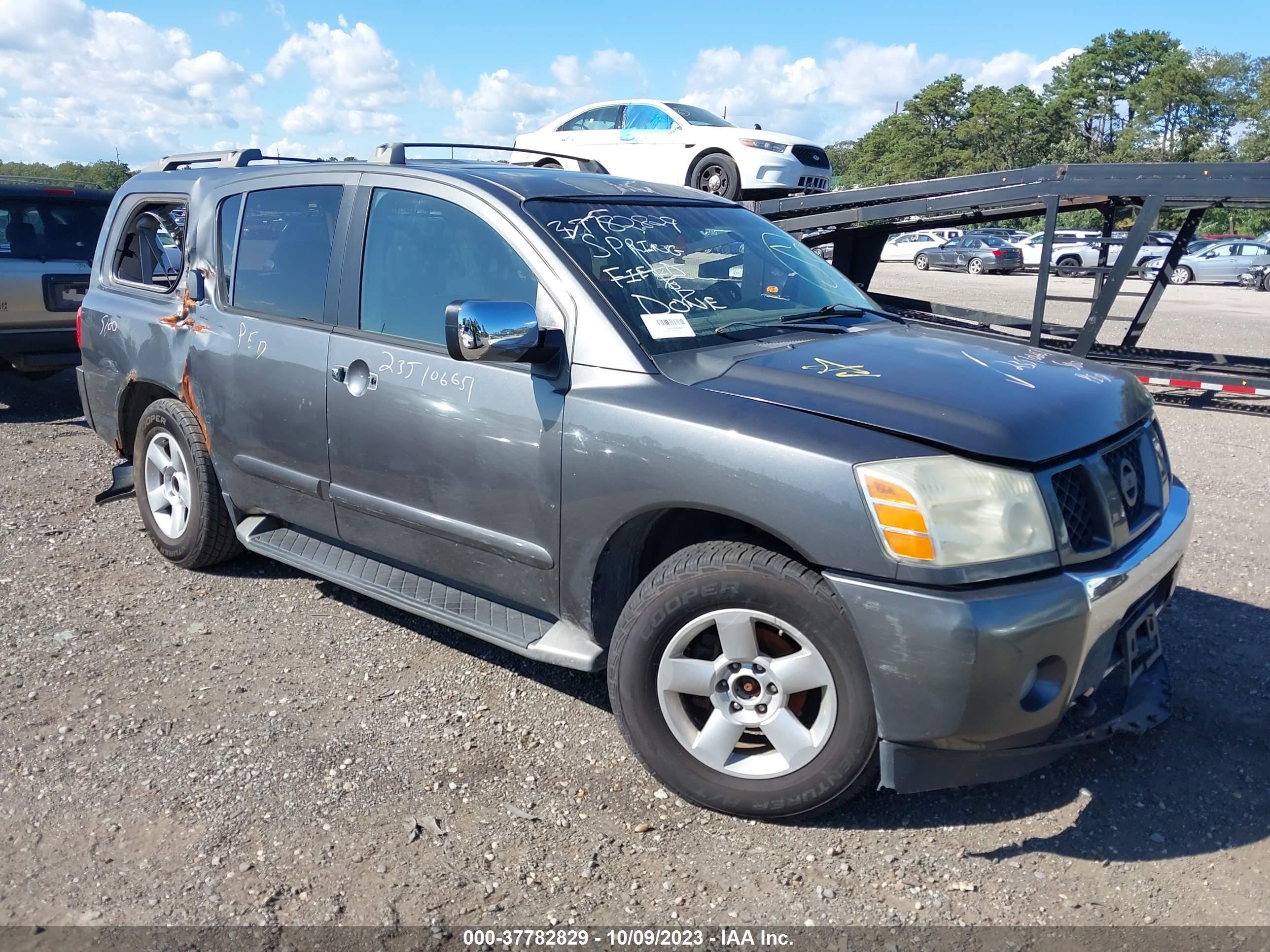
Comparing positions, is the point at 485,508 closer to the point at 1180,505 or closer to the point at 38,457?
the point at 1180,505

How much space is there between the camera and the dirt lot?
2.66m

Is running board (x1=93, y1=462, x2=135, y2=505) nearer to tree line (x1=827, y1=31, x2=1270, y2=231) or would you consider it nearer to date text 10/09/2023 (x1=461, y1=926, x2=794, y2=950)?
date text 10/09/2023 (x1=461, y1=926, x2=794, y2=950)

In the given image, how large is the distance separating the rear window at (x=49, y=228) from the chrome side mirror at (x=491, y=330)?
7036 millimetres

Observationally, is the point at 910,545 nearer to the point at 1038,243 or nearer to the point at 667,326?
the point at 667,326

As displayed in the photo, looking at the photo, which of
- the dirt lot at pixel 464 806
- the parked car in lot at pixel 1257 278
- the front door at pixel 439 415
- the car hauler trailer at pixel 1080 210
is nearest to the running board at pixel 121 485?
the dirt lot at pixel 464 806

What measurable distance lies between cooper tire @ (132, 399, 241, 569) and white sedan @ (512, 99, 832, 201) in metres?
8.56

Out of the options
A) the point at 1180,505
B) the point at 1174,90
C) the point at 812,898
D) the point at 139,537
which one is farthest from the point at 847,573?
the point at 1174,90

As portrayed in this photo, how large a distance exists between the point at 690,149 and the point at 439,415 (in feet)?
36.0

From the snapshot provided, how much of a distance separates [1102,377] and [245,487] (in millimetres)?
3489

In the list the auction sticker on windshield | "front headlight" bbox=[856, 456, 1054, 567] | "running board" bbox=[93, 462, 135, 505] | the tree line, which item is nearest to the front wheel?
"front headlight" bbox=[856, 456, 1054, 567]

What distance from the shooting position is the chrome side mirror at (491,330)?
3.06 meters

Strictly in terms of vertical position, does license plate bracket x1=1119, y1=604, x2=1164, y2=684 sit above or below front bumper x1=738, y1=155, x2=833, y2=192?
below

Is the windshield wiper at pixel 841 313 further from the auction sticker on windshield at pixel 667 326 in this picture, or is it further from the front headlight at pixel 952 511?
the front headlight at pixel 952 511

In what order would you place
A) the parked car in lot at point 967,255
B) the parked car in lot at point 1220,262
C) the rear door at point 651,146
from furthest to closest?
the parked car in lot at point 967,255 < the parked car in lot at point 1220,262 < the rear door at point 651,146
